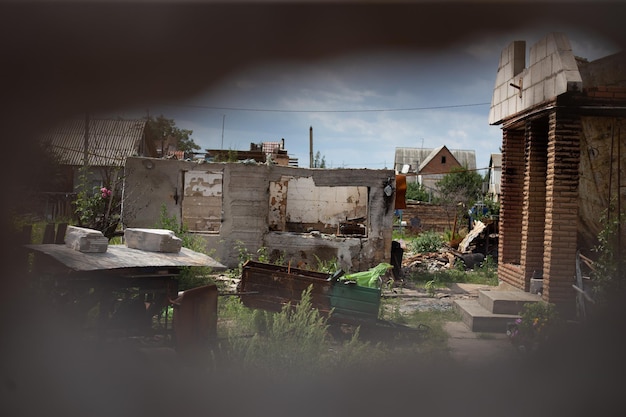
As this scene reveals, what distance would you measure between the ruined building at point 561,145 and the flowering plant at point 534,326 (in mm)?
635

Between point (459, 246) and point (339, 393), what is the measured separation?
10.1 metres

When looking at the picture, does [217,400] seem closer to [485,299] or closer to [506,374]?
[506,374]

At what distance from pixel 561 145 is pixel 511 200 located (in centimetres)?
173

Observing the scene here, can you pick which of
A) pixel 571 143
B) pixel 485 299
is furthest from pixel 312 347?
→ pixel 571 143

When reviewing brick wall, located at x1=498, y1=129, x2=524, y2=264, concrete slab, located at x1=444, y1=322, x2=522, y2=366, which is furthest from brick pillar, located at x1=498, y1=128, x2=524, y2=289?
concrete slab, located at x1=444, y1=322, x2=522, y2=366

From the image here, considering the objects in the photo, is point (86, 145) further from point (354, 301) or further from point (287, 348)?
point (354, 301)

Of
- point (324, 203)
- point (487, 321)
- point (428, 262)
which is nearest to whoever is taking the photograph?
point (487, 321)

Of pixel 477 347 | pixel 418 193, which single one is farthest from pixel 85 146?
pixel 418 193

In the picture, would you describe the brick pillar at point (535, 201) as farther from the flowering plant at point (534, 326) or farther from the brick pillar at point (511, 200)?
the flowering plant at point (534, 326)

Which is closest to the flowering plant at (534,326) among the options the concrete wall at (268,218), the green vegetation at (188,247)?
the green vegetation at (188,247)

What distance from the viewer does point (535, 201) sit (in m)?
5.63

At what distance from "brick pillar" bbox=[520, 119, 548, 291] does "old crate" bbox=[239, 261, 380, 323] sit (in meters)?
2.24

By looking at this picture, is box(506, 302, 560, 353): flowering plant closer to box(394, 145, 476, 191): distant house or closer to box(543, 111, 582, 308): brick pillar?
box(543, 111, 582, 308): brick pillar

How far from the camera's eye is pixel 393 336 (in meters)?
4.41
